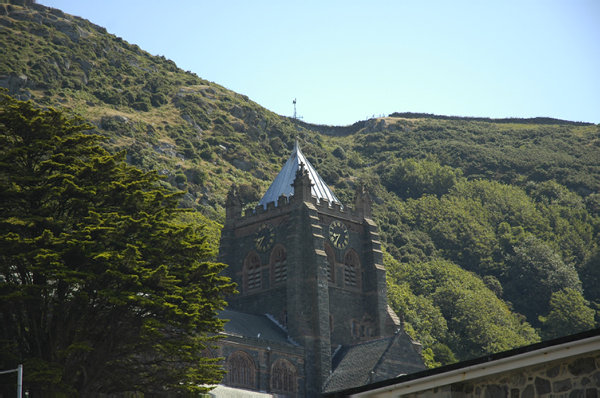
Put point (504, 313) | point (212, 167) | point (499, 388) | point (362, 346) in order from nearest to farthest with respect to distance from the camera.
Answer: point (499, 388) < point (362, 346) < point (504, 313) < point (212, 167)

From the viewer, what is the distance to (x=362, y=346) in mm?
48406

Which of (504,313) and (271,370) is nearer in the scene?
Answer: (271,370)

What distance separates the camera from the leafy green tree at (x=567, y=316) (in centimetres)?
9000

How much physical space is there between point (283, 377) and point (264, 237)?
1028cm

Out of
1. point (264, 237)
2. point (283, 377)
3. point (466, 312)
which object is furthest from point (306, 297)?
point (466, 312)

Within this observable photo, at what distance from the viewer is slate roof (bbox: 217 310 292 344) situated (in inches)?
1764

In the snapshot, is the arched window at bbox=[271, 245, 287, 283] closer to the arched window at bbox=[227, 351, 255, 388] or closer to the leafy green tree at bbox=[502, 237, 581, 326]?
the arched window at bbox=[227, 351, 255, 388]

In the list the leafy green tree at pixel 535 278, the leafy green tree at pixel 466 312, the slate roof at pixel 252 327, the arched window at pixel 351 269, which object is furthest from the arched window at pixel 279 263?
the leafy green tree at pixel 535 278

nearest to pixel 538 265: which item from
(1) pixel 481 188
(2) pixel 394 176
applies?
(1) pixel 481 188

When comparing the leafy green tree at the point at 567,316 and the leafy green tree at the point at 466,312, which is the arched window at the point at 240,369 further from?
the leafy green tree at the point at 567,316

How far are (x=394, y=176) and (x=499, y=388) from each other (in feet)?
390

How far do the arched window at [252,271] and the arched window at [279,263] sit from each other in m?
1.33

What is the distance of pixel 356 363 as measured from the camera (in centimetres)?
4656

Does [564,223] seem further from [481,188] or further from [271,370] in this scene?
[271,370]
